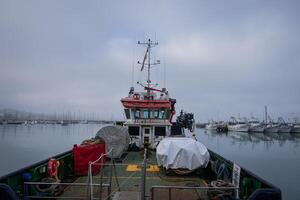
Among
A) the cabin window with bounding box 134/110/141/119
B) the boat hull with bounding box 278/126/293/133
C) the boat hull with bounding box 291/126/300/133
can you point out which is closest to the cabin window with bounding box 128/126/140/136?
the cabin window with bounding box 134/110/141/119

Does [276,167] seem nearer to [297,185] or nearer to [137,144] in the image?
[297,185]

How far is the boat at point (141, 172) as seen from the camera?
Answer: 20.3 feet

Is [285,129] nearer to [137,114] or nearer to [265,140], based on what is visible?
[265,140]

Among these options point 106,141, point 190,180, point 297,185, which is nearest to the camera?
point 190,180

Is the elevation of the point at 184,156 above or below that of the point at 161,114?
below

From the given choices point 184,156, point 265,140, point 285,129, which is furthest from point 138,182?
point 285,129

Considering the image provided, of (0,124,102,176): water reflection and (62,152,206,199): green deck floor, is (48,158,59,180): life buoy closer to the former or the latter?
(62,152,206,199): green deck floor

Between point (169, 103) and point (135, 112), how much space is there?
2.31 m

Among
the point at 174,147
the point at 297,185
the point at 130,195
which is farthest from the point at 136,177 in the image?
the point at 297,185

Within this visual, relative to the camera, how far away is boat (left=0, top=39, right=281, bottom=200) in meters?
6.20

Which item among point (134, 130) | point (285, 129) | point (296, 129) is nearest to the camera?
point (134, 130)

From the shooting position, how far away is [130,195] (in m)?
7.17

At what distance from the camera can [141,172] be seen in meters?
5.45

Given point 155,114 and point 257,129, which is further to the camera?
point 257,129
